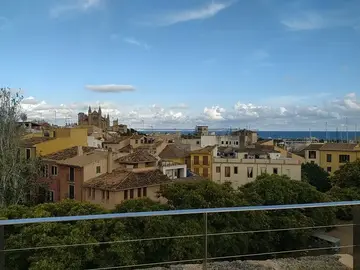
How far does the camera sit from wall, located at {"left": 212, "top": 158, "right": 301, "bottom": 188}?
25.0 m

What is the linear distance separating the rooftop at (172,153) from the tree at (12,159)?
10695 mm

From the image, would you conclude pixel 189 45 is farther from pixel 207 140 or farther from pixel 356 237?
pixel 207 140

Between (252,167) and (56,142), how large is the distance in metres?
12.7

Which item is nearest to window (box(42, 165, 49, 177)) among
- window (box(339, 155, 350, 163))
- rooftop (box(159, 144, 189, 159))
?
rooftop (box(159, 144, 189, 159))

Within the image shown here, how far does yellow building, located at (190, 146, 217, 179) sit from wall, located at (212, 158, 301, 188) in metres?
0.40

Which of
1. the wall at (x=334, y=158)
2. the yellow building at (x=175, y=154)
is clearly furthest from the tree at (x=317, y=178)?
the yellow building at (x=175, y=154)

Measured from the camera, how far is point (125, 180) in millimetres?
17797

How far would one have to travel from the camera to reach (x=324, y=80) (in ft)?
49.9

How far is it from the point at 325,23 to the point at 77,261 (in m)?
11.5

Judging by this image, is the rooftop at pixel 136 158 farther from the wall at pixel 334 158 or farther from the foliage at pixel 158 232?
the wall at pixel 334 158

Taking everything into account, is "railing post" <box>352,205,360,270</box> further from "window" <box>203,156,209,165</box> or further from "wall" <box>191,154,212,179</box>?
"window" <box>203,156,209,165</box>

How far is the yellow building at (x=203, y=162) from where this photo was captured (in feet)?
89.3

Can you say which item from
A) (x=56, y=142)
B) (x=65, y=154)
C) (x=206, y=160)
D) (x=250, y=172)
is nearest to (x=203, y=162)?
(x=206, y=160)

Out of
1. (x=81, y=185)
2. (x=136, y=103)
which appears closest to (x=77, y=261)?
(x=81, y=185)
